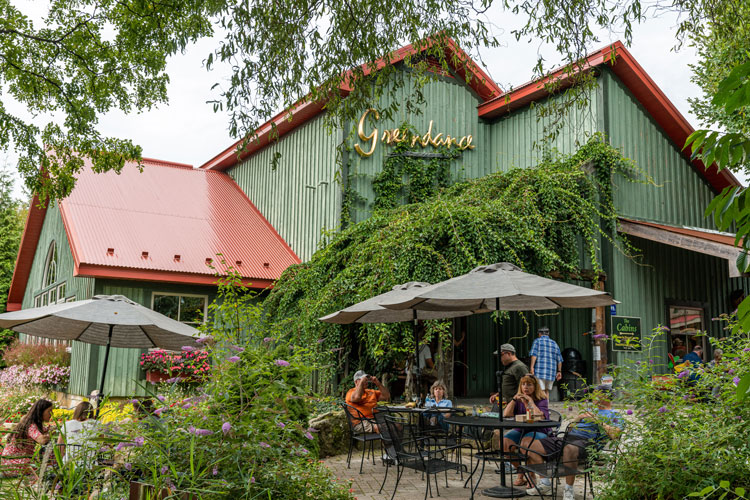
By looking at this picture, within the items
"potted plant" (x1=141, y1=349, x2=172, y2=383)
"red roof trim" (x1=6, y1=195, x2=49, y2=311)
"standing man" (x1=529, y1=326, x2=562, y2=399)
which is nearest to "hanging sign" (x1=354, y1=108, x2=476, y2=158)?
"standing man" (x1=529, y1=326, x2=562, y2=399)

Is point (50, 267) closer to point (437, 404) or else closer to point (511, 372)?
point (437, 404)

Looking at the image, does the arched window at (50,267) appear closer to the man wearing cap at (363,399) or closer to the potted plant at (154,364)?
the potted plant at (154,364)

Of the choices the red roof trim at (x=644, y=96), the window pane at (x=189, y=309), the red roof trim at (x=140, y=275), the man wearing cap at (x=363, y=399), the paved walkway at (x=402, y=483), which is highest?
the red roof trim at (x=644, y=96)

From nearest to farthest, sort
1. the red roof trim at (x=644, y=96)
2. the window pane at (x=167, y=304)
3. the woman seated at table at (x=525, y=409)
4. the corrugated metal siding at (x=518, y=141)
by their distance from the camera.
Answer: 1. the woman seated at table at (x=525, y=409)
2. the red roof trim at (x=644, y=96)
3. the window pane at (x=167, y=304)
4. the corrugated metal siding at (x=518, y=141)

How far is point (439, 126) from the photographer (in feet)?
55.6

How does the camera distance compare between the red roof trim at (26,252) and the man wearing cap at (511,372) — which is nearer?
the man wearing cap at (511,372)

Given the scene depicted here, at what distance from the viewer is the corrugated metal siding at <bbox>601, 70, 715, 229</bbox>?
15.0 m

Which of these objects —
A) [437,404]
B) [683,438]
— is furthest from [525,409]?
[683,438]

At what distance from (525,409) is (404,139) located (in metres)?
9.44

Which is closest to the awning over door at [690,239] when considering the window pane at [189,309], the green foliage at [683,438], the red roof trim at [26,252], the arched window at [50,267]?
the green foliage at [683,438]

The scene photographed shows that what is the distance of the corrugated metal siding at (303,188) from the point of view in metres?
16.6

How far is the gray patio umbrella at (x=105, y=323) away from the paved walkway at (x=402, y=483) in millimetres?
2538

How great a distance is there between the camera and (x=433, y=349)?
1469cm

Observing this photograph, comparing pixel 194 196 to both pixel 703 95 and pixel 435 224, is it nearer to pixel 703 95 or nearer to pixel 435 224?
pixel 435 224
